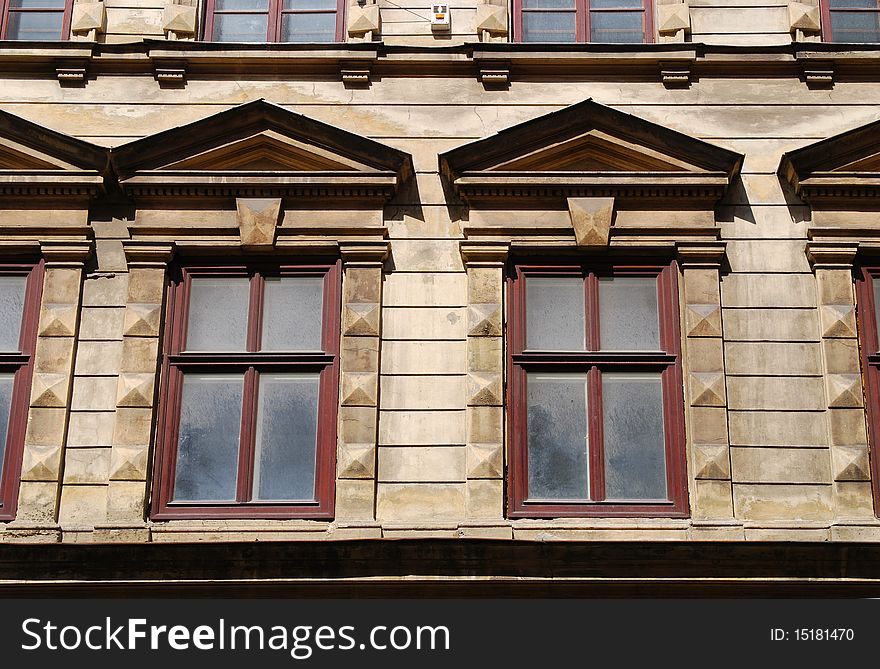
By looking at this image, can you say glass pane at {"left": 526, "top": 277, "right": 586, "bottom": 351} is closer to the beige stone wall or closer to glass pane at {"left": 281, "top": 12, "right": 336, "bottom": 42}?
the beige stone wall

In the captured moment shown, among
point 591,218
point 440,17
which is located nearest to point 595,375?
point 591,218

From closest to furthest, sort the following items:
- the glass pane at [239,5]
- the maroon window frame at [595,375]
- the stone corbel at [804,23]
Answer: the maroon window frame at [595,375] < the stone corbel at [804,23] < the glass pane at [239,5]

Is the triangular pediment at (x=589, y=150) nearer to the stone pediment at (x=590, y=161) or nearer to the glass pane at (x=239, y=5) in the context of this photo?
the stone pediment at (x=590, y=161)

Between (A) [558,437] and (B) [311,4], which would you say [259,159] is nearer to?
(B) [311,4]

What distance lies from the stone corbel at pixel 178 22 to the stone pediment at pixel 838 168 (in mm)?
5693

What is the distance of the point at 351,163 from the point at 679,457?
3832mm

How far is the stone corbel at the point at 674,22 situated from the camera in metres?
12.1

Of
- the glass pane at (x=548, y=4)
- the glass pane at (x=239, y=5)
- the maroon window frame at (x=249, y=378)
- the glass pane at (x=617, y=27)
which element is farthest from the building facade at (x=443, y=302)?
the glass pane at (x=239, y=5)

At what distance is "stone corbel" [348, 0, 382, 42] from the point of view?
1209 cm

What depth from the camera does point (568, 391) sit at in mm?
10711

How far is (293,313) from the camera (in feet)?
36.1

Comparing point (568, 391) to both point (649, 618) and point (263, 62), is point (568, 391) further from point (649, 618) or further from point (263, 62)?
point (263, 62)

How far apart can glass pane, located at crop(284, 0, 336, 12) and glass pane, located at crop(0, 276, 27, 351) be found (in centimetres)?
378

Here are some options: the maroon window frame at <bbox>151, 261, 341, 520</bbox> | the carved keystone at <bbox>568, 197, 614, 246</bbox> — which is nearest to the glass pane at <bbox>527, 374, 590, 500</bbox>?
the carved keystone at <bbox>568, 197, 614, 246</bbox>
